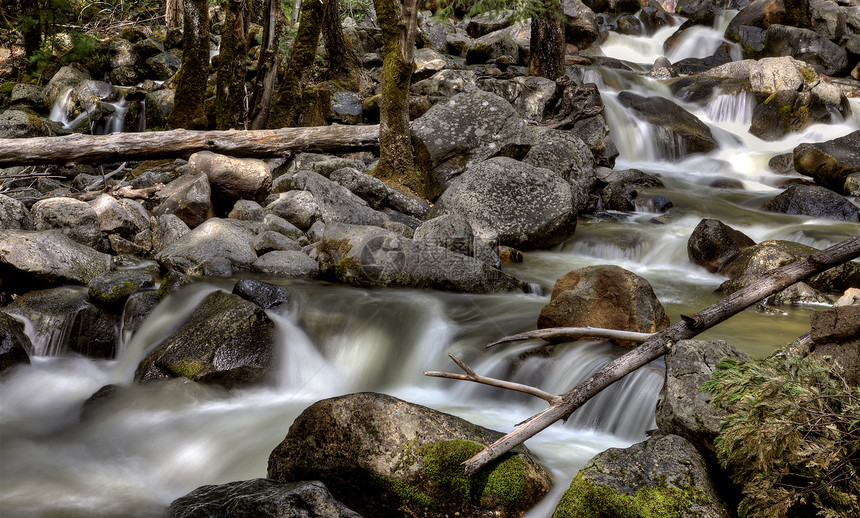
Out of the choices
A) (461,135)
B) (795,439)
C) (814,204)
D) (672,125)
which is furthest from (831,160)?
(795,439)

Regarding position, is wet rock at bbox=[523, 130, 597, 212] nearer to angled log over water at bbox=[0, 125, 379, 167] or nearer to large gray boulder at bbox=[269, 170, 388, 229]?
angled log over water at bbox=[0, 125, 379, 167]

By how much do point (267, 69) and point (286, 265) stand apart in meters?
6.60

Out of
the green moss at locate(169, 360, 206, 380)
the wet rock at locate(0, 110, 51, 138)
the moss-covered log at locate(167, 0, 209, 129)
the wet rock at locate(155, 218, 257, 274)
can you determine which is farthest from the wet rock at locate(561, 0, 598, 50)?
the green moss at locate(169, 360, 206, 380)

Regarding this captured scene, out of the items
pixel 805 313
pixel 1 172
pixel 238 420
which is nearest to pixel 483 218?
pixel 805 313

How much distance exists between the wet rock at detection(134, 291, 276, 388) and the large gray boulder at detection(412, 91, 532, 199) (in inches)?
207

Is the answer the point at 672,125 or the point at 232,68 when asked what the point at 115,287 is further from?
the point at 672,125

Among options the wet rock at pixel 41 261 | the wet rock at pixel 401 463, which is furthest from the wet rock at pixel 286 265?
the wet rock at pixel 401 463

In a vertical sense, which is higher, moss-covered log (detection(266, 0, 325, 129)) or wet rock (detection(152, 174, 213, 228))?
moss-covered log (detection(266, 0, 325, 129))

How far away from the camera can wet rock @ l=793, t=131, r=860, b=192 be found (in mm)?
12188

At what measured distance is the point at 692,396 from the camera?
3123 mm

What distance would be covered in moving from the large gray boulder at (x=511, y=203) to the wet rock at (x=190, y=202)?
10.4 feet

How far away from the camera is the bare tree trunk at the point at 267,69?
12.2m

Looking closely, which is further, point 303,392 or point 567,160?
point 567,160

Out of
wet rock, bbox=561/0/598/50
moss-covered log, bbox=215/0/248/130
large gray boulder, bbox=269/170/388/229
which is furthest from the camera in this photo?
wet rock, bbox=561/0/598/50
